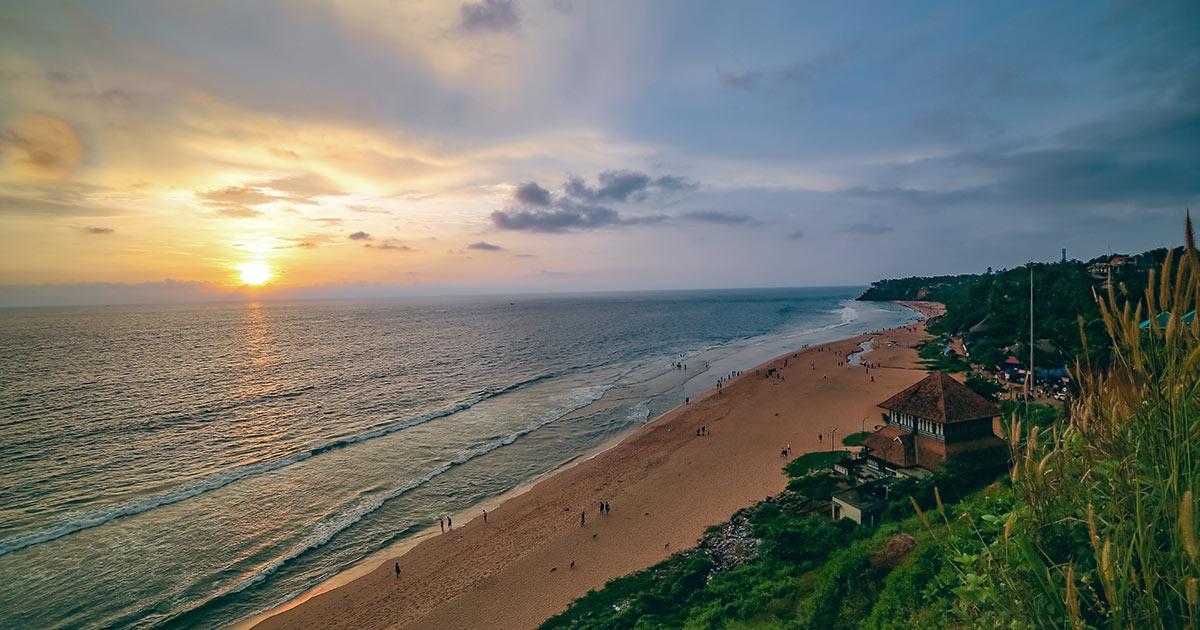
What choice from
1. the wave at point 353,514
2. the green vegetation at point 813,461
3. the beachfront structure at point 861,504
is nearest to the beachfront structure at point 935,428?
the beachfront structure at point 861,504

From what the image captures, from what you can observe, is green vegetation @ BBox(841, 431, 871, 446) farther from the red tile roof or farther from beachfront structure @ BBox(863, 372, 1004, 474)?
the red tile roof

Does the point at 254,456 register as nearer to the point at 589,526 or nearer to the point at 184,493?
the point at 184,493

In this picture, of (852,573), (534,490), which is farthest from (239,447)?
(852,573)

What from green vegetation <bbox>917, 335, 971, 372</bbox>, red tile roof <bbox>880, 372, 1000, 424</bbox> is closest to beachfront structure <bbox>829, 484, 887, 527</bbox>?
red tile roof <bbox>880, 372, 1000, 424</bbox>

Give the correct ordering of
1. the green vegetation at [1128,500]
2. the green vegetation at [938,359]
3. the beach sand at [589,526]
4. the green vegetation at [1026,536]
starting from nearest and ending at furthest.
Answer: the green vegetation at [1128,500], the green vegetation at [1026,536], the beach sand at [589,526], the green vegetation at [938,359]

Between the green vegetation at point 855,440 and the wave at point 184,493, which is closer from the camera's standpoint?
the wave at point 184,493

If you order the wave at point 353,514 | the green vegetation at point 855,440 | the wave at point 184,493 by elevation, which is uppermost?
the green vegetation at point 855,440

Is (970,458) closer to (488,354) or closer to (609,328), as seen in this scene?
(488,354)

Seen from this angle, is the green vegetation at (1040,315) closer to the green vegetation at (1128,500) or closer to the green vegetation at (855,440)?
the green vegetation at (855,440)
